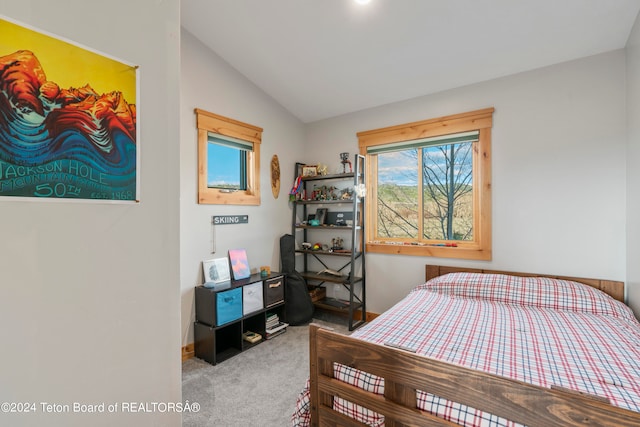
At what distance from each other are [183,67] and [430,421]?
310cm

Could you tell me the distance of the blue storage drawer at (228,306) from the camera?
2.60 meters

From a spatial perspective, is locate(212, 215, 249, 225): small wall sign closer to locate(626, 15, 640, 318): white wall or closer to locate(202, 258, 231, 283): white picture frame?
locate(202, 258, 231, 283): white picture frame

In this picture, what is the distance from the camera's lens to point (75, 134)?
85cm

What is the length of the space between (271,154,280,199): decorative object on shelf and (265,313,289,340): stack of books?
1429 mm

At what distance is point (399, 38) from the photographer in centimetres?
241

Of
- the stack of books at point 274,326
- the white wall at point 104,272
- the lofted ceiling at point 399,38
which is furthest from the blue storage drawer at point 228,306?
the lofted ceiling at point 399,38

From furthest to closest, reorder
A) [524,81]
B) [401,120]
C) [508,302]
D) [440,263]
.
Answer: [401,120]
[440,263]
[524,81]
[508,302]

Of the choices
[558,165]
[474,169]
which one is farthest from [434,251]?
[558,165]

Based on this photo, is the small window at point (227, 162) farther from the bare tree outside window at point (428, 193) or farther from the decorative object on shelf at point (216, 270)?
the bare tree outside window at point (428, 193)

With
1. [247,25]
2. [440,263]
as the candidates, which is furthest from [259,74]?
[440,263]

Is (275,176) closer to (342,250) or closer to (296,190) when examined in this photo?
(296,190)

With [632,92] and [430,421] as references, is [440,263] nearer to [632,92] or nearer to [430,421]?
[632,92]

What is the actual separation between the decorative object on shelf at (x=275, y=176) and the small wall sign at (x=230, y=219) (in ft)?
1.77

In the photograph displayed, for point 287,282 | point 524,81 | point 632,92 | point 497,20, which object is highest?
point 497,20
